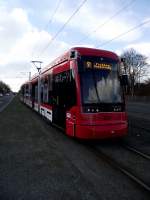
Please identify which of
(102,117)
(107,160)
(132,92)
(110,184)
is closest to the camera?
(110,184)

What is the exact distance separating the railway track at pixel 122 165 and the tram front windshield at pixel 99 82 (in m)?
1.59

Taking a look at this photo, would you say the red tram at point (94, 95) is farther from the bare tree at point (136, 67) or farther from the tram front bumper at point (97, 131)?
the bare tree at point (136, 67)

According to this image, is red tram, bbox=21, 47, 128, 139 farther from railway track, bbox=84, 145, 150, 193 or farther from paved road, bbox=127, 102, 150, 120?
paved road, bbox=127, 102, 150, 120

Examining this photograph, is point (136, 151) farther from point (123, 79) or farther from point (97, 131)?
point (123, 79)

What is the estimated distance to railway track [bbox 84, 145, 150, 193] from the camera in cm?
569

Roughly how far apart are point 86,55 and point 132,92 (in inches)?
2714

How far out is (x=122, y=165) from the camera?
712 cm

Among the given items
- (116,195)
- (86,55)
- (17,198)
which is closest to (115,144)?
(86,55)

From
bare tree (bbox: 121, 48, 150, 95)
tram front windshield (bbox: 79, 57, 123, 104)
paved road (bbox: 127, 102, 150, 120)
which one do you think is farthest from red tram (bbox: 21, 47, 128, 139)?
bare tree (bbox: 121, 48, 150, 95)

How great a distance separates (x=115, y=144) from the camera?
9.97 meters

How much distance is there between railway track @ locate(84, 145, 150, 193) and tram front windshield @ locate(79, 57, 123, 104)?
1.59 meters

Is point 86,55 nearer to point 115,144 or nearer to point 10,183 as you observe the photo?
point 115,144

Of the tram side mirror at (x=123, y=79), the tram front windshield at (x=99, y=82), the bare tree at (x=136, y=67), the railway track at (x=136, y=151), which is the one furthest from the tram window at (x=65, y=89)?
the bare tree at (x=136, y=67)

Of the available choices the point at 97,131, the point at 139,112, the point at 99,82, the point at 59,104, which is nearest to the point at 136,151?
the point at 97,131
